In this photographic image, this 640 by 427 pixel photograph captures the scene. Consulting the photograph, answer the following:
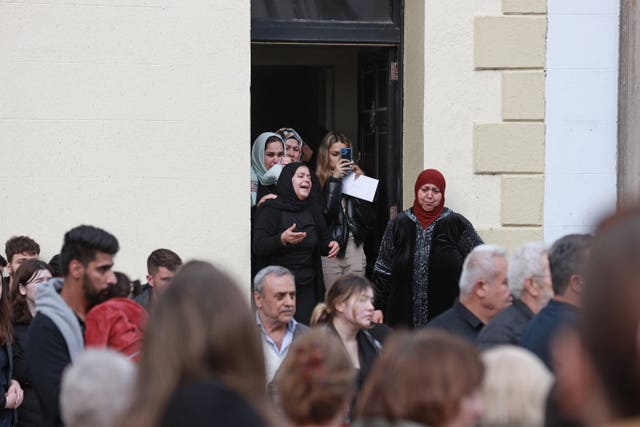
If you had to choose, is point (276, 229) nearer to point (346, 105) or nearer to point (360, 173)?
point (360, 173)

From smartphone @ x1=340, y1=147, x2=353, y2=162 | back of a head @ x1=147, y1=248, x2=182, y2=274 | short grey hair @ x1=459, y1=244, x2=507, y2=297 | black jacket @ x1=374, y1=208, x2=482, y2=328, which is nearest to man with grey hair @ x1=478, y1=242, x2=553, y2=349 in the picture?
short grey hair @ x1=459, y1=244, x2=507, y2=297

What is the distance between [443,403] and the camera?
3.37 metres

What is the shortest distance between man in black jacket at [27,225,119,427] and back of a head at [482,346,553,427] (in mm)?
1971

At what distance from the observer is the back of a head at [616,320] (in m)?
1.79

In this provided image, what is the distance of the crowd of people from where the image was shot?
8.57ft

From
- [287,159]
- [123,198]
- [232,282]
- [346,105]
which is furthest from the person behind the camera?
[346,105]

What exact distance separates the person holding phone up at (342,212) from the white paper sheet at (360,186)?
0.13 feet

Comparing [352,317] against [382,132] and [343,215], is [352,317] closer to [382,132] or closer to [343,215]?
[343,215]

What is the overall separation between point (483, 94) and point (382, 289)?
1683 mm

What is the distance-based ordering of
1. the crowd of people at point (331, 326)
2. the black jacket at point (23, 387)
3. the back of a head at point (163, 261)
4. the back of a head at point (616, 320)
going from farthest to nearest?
1. the back of a head at point (163, 261)
2. the black jacket at point (23, 387)
3. the crowd of people at point (331, 326)
4. the back of a head at point (616, 320)

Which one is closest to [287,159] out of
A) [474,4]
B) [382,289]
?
[382,289]

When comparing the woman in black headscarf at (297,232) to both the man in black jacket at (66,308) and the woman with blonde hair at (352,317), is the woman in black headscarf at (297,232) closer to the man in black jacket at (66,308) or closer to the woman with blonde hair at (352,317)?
the woman with blonde hair at (352,317)

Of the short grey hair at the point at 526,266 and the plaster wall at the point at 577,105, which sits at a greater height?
the plaster wall at the point at 577,105

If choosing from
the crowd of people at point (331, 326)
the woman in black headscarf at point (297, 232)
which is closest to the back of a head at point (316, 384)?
the crowd of people at point (331, 326)
